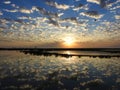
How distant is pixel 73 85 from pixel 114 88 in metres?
4.21

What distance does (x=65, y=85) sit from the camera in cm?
1927

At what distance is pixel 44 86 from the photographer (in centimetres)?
1853

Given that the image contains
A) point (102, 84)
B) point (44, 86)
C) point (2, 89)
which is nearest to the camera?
point (2, 89)

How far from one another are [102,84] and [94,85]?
104cm

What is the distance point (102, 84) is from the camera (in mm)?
19766

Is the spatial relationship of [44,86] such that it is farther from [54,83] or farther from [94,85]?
[94,85]

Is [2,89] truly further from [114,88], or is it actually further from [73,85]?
[114,88]

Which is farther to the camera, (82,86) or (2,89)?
(82,86)

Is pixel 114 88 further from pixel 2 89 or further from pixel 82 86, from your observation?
pixel 2 89

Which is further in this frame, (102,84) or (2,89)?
(102,84)

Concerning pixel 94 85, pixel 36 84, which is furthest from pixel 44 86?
pixel 94 85

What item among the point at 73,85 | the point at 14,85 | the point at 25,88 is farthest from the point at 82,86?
the point at 14,85

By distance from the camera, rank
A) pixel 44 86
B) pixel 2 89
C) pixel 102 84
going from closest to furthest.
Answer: pixel 2 89 → pixel 44 86 → pixel 102 84

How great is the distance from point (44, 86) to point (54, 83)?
1.67 m
